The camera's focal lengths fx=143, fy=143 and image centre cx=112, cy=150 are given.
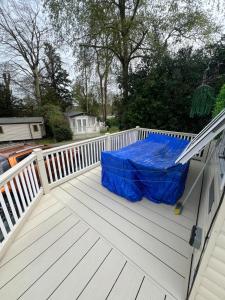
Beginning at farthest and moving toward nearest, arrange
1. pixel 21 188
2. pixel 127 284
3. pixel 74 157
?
pixel 74 157, pixel 21 188, pixel 127 284

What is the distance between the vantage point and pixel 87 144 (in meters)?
3.43

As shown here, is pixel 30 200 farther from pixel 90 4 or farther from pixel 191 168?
pixel 90 4

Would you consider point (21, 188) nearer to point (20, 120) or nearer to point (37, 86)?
point (20, 120)

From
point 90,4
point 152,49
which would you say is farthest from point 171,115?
point 90,4

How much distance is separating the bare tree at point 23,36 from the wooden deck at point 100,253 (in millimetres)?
12252

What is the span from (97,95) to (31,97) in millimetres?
7530

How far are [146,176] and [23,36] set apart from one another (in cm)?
1700

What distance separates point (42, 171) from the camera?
8.44 feet

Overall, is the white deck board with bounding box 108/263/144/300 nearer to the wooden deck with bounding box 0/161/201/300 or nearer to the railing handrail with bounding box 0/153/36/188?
the wooden deck with bounding box 0/161/201/300

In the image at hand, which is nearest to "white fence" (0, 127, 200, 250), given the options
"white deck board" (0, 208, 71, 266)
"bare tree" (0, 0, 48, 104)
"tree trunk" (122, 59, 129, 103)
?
"white deck board" (0, 208, 71, 266)

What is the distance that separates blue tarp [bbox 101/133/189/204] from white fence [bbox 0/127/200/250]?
2.92ft

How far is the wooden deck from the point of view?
1.29 meters

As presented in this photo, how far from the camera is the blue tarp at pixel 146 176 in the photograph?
2189 millimetres

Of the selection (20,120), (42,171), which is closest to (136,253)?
(42,171)
